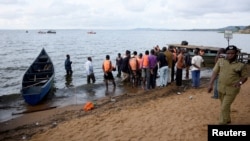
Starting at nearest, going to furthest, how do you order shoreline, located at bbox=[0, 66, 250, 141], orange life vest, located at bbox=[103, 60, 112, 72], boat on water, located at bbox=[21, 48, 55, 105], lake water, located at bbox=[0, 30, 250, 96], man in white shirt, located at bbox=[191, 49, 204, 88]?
shoreline, located at bbox=[0, 66, 250, 141]
man in white shirt, located at bbox=[191, 49, 204, 88]
boat on water, located at bbox=[21, 48, 55, 105]
orange life vest, located at bbox=[103, 60, 112, 72]
lake water, located at bbox=[0, 30, 250, 96]

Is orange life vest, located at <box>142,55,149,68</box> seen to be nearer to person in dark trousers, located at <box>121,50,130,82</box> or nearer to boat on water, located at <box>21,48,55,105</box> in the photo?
person in dark trousers, located at <box>121,50,130,82</box>

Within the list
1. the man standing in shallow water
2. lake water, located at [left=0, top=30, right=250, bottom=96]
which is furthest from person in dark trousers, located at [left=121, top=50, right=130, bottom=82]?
the man standing in shallow water

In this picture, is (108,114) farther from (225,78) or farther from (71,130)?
(225,78)

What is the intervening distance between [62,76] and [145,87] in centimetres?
964

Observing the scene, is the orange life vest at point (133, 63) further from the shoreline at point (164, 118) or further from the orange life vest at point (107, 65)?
the shoreline at point (164, 118)

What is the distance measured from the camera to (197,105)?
28.5 feet

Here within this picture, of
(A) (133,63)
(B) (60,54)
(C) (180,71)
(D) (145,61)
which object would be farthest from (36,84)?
(B) (60,54)

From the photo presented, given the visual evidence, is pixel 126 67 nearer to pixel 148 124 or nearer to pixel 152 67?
pixel 152 67

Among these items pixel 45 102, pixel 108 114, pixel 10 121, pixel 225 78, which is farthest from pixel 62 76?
pixel 225 78

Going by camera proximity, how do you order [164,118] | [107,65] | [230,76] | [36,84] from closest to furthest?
[230,76] < [164,118] < [107,65] < [36,84]

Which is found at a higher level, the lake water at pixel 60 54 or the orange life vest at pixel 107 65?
the orange life vest at pixel 107 65

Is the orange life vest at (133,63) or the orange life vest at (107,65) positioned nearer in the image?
the orange life vest at (107,65)

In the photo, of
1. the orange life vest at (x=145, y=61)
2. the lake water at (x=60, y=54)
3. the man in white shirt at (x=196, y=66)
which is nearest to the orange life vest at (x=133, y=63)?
the orange life vest at (x=145, y=61)

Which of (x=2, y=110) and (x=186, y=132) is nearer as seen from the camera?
(x=186, y=132)
